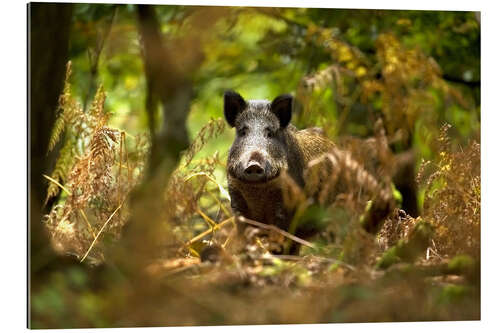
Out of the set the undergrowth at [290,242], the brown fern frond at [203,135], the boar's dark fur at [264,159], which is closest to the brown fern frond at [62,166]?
the undergrowth at [290,242]

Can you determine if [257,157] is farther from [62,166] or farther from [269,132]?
[62,166]

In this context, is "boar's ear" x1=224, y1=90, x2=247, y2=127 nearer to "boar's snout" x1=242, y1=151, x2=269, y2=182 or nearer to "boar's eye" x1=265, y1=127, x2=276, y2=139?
"boar's eye" x1=265, y1=127, x2=276, y2=139

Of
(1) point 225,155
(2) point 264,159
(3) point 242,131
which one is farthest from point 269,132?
(1) point 225,155

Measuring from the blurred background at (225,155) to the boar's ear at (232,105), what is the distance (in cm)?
24

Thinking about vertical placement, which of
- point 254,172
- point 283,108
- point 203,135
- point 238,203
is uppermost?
point 283,108

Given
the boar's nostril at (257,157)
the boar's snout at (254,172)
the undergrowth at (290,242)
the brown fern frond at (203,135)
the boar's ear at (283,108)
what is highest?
the boar's ear at (283,108)

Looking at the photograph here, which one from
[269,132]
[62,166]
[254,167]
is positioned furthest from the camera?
[269,132]

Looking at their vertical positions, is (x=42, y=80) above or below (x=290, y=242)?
above

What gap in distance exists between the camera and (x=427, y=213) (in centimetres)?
618

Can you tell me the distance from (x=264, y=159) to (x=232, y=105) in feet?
1.88

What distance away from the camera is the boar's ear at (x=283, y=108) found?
638 cm

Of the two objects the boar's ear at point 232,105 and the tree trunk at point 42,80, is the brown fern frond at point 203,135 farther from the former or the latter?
the tree trunk at point 42,80

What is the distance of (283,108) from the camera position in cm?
643

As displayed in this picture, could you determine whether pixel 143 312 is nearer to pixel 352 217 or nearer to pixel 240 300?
pixel 240 300
